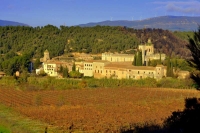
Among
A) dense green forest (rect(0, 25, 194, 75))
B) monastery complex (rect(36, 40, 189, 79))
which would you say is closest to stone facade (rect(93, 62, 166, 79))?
monastery complex (rect(36, 40, 189, 79))

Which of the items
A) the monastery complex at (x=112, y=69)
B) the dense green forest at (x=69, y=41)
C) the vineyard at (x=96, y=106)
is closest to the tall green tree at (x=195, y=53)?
the vineyard at (x=96, y=106)

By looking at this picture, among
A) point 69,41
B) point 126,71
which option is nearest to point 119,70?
point 126,71

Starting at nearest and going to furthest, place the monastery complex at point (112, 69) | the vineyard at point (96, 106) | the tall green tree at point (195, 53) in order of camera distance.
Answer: the tall green tree at point (195, 53) < the vineyard at point (96, 106) < the monastery complex at point (112, 69)

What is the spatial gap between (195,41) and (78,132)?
5.86m

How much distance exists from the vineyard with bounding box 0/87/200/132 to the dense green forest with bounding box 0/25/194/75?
24035 millimetres

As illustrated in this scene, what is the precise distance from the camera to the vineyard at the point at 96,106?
13.9m

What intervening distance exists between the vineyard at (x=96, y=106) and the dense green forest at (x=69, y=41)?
24035 millimetres

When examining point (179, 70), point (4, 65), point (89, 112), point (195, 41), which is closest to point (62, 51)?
point (4, 65)

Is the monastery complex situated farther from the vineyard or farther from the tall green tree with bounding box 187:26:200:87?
the tall green tree with bounding box 187:26:200:87

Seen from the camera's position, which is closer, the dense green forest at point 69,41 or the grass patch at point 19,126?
the grass patch at point 19,126

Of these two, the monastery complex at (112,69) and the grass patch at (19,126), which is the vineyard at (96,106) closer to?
the grass patch at (19,126)

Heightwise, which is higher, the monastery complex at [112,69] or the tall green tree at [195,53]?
the tall green tree at [195,53]

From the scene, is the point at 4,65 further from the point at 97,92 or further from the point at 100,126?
the point at 100,126

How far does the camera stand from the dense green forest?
55.1m
